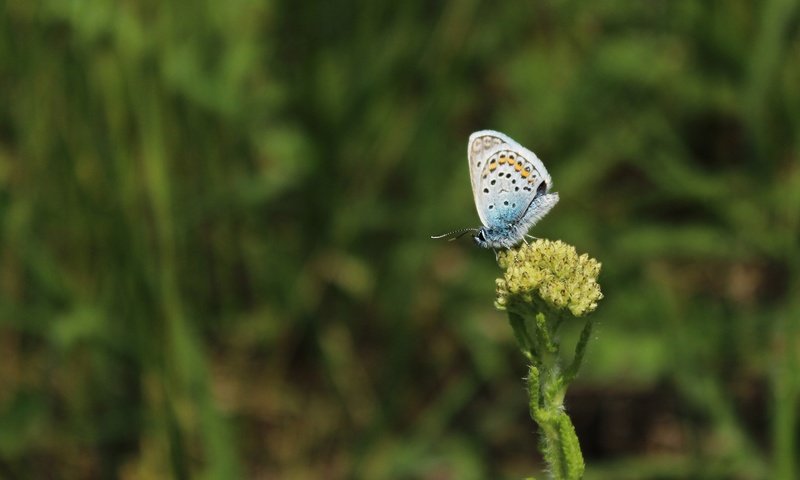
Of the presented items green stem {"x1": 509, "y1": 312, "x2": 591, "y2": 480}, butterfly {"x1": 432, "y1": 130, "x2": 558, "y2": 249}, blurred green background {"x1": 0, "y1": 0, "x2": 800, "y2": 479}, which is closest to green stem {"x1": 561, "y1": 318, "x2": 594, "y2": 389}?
green stem {"x1": 509, "y1": 312, "x2": 591, "y2": 480}

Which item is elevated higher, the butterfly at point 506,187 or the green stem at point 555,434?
the butterfly at point 506,187

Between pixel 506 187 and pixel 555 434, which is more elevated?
pixel 506 187

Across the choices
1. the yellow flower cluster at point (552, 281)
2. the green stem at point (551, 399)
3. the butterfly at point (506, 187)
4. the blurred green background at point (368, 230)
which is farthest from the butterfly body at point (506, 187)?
the blurred green background at point (368, 230)

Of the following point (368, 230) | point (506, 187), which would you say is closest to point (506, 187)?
point (506, 187)

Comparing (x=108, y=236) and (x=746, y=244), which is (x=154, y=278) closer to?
(x=108, y=236)

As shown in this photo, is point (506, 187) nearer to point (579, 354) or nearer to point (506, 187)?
point (506, 187)

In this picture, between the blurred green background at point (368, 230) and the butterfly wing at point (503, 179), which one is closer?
the butterfly wing at point (503, 179)

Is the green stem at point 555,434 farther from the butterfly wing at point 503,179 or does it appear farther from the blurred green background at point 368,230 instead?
the blurred green background at point 368,230
